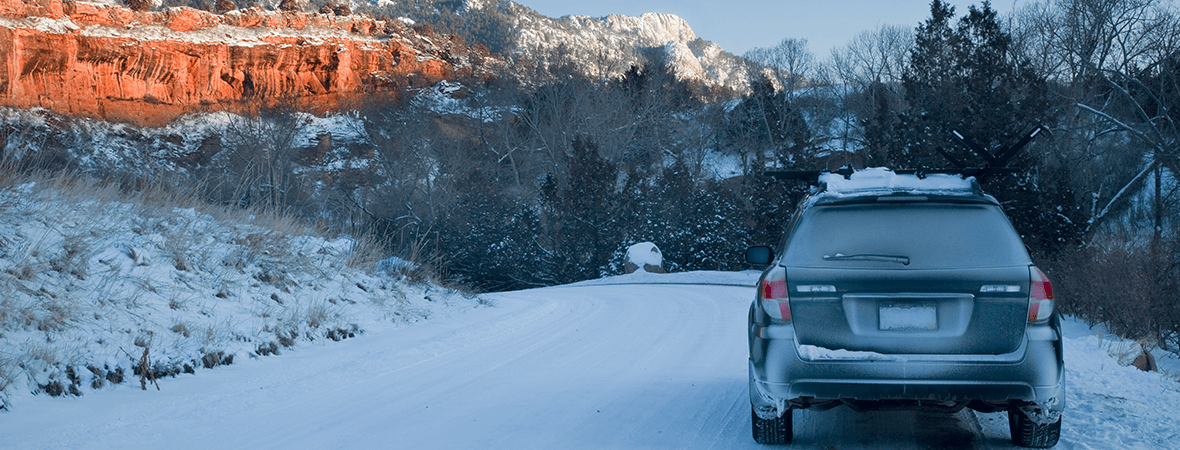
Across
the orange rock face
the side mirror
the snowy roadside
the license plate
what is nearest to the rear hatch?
the license plate

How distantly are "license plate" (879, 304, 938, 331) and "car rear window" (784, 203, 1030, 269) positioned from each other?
0.23 metres

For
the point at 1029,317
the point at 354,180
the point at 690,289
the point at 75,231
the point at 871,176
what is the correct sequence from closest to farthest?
the point at 1029,317 < the point at 871,176 < the point at 75,231 < the point at 690,289 < the point at 354,180

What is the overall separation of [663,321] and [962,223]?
873cm

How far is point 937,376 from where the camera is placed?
422cm

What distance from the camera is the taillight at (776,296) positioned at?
→ 4.46 meters

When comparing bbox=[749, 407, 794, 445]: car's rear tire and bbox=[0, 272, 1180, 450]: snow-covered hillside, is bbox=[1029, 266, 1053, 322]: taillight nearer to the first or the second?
bbox=[0, 272, 1180, 450]: snow-covered hillside

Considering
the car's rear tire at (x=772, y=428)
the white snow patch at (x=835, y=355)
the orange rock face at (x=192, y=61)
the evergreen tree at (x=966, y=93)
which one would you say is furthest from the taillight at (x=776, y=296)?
the orange rock face at (x=192, y=61)

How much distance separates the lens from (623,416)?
5875mm

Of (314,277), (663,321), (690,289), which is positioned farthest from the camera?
(690,289)

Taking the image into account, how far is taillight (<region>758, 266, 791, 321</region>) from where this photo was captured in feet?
14.6

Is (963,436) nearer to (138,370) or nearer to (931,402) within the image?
(931,402)

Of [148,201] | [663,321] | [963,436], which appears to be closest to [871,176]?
[963,436]

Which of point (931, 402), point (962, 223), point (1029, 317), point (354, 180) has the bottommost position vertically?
point (354, 180)

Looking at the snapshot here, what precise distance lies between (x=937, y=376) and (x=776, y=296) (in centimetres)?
96
